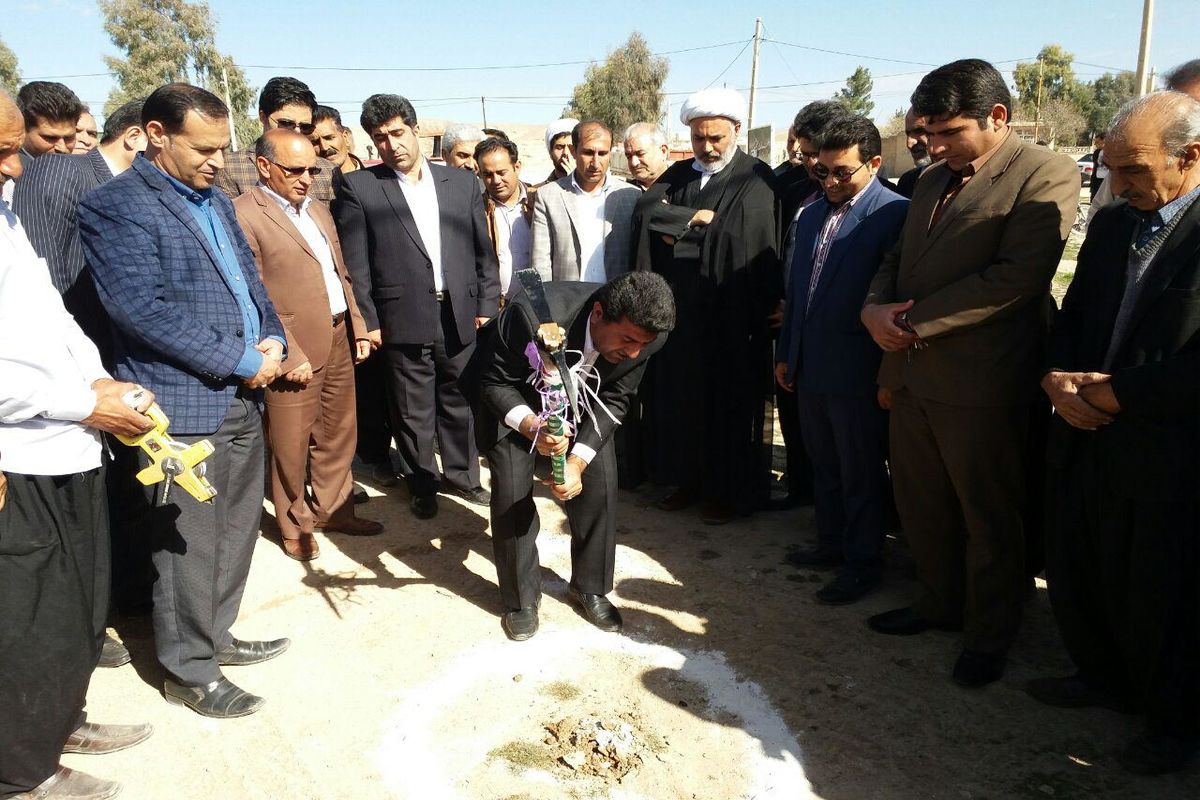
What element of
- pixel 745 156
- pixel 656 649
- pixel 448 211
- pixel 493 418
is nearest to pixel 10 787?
pixel 493 418

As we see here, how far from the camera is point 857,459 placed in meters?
3.91

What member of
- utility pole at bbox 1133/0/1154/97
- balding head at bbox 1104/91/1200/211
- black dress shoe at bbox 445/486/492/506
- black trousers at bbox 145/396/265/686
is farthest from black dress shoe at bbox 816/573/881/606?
utility pole at bbox 1133/0/1154/97

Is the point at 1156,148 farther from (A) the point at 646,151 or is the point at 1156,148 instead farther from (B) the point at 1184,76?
(A) the point at 646,151

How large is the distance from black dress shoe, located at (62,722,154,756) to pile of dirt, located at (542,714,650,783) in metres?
1.40

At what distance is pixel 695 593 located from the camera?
4.01m

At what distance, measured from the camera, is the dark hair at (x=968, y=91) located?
299cm

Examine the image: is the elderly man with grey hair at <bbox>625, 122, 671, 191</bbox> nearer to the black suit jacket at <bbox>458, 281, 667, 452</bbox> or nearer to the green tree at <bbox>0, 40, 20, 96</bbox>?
the black suit jacket at <bbox>458, 281, 667, 452</bbox>

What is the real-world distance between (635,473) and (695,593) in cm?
139

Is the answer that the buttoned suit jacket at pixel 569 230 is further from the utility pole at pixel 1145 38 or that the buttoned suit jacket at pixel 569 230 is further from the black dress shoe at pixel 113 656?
the utility pole at pixel 1145 38

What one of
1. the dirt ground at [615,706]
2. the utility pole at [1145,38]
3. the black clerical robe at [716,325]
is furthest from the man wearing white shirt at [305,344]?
the utility pole at [1145,38]

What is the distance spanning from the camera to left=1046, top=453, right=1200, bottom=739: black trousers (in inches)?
105

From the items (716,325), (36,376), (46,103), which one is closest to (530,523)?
(716,325)

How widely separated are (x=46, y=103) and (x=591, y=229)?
2828 millimetres

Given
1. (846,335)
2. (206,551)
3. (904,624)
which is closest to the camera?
(206,551)
